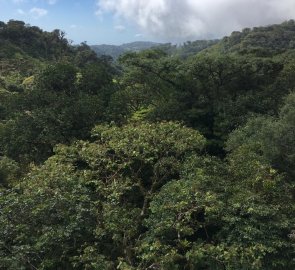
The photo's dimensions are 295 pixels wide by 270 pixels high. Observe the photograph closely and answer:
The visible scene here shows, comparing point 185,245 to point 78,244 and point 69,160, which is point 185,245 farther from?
point 69,160

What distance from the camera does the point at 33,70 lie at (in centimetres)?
5262

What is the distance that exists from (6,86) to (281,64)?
29706 millimetres

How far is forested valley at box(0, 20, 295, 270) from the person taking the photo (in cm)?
1150

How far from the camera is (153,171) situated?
53.2 ft

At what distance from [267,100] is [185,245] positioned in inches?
559

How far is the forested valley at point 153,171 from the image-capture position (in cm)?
1150

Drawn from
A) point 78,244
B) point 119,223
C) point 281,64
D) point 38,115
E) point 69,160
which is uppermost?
point 281,64

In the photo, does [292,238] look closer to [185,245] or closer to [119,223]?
[185,245]

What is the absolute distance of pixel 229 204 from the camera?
1239cm

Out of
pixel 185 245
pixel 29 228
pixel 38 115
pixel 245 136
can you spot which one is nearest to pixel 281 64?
pixel 245 136

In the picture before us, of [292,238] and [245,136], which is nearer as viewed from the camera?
[292,238]

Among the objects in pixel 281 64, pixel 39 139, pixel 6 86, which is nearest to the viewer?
pixel 39 139

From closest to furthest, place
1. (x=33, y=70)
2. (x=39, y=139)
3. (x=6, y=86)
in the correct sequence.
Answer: (x=39, y=139), (x=6, y=86), (x=33, y=70)

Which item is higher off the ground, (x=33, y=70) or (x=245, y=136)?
(x=33, y=70)
